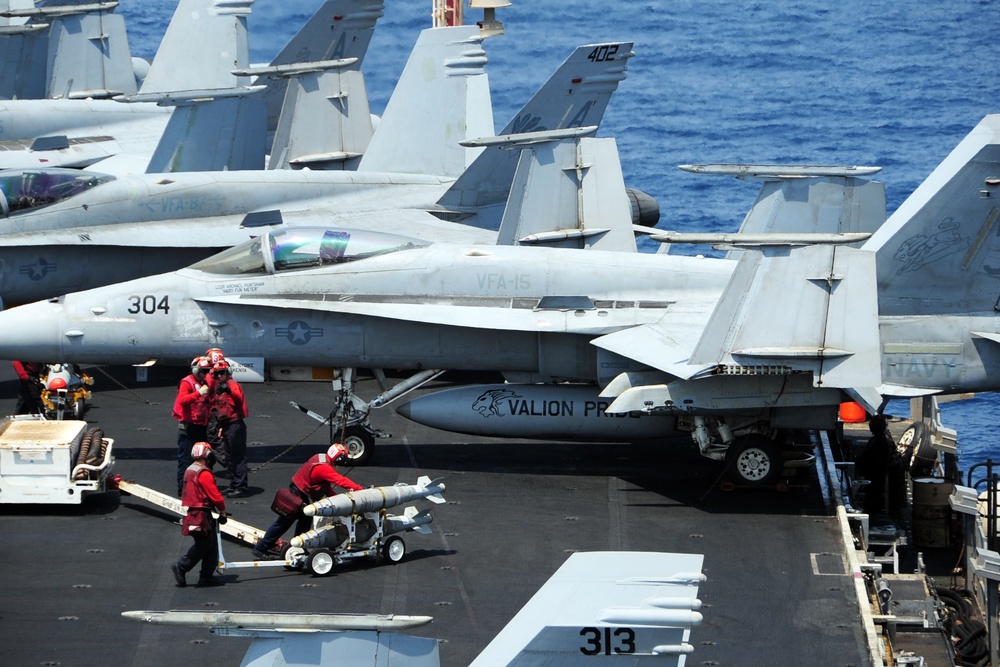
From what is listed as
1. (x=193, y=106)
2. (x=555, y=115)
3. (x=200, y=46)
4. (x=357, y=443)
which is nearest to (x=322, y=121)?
(x=193, y=106)

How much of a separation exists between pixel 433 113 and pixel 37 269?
746 centimetres

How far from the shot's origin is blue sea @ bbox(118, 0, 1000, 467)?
49.8 m

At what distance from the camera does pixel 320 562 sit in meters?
13.0

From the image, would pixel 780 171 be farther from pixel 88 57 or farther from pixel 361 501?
pixel 88 57

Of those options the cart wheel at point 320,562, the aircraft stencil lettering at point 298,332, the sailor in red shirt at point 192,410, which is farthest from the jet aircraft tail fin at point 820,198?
the cart wheel at point 320,562

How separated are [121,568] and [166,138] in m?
11.9

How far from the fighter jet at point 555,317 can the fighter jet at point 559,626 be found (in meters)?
7.15

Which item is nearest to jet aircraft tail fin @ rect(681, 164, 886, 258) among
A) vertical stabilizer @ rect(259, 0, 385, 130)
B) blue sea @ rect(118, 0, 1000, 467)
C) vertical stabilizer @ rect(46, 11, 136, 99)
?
vertical stabilizer @ rect(259, 0, 385, 130)

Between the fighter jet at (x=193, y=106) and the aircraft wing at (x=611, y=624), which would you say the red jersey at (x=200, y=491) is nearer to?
the aircraft wing at (x=611, y=624)

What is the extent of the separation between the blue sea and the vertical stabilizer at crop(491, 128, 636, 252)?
22526 mm

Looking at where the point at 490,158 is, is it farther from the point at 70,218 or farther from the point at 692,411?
the point at 692,411

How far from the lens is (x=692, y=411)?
15.2 meters

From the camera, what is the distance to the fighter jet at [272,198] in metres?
20.1

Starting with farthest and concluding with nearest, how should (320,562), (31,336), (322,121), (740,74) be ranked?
(740,74)
(322,121)
(31,336)
(320,562)
